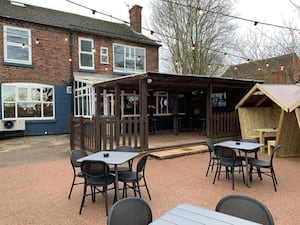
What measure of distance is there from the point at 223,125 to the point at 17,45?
10900 mm

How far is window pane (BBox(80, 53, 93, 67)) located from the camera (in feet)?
48.1

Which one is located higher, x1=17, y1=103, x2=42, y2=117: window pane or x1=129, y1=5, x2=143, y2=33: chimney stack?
x1=129, y1=5, x2=143, y2=33: chimney stack

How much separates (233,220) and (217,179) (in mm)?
3963

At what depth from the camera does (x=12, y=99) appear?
12.5 meters

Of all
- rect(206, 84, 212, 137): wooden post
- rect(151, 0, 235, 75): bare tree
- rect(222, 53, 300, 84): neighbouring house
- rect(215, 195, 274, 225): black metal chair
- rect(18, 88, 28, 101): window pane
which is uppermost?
rect(151, 0, 235, 75): bare tree

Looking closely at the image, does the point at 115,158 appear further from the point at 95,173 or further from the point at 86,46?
the point at 86,46

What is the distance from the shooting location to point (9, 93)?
40.8 ft

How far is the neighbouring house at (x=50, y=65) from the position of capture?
12.5 m

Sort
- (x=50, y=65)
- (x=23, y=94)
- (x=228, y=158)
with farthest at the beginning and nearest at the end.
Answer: (x=50, y=65), (x=23, y=94), (x=228, y=158)

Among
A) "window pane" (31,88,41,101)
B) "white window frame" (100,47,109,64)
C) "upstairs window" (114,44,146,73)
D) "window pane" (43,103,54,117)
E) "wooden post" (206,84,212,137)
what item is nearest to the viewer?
"wooden post" (206,84,212,137)

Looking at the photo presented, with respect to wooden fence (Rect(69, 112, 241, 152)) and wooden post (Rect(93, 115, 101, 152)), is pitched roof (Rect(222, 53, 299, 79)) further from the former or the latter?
wooden post (Rect(93, 115, 101, 152))

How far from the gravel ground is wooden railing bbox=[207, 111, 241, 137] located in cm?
294

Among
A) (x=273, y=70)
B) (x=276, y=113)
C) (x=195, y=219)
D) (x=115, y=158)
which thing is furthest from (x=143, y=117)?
(x=273, y=70)

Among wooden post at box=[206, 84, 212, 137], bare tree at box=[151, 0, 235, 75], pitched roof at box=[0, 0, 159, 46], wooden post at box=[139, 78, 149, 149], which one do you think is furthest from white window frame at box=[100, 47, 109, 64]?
wooden post at box=[139, 78, 149, 149]
